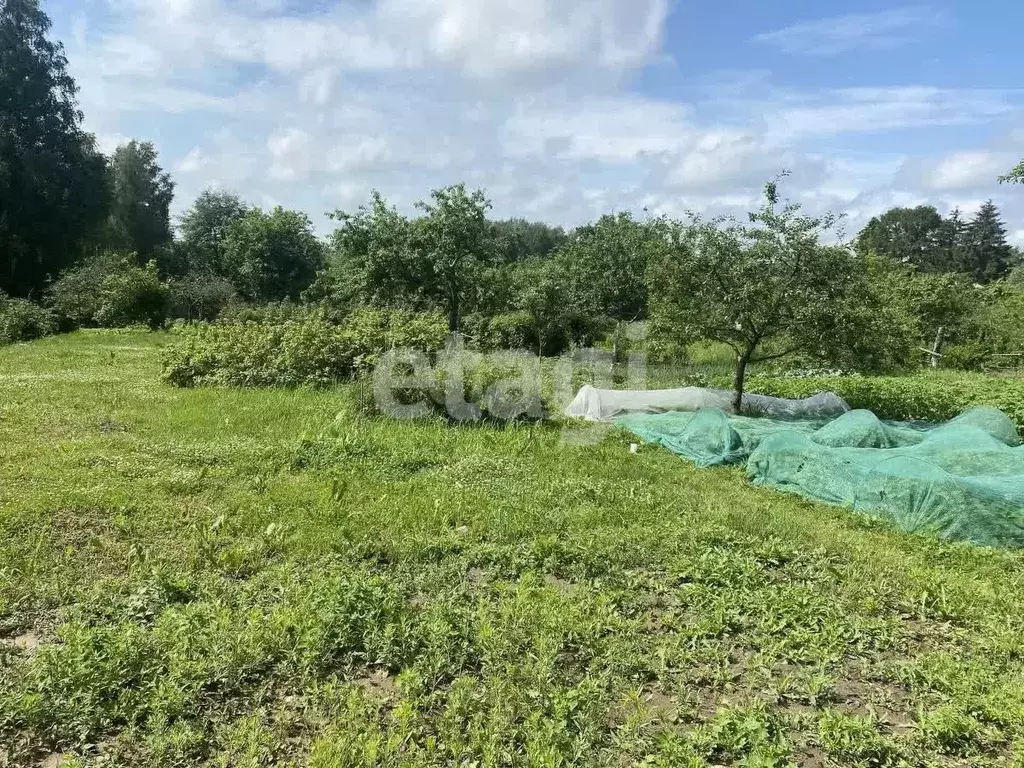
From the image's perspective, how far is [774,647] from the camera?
3.49 meters

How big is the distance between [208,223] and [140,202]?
399 centimetres

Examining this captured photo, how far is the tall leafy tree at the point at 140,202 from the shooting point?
37.4 m

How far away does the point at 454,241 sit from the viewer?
57.1 feet

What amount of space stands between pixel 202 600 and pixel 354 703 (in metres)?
1.35

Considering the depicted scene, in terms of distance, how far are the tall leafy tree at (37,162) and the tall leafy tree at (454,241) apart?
17.8m

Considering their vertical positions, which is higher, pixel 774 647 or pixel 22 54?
pixel 22 54

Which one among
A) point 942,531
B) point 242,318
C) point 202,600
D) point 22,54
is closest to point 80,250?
point 22,54

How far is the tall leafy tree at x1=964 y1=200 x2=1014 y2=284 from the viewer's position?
→ 59250 millimetres

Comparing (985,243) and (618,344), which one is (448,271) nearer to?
(618,344)

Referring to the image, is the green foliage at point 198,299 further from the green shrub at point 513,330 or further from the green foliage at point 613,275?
the green foliage at point 613,275

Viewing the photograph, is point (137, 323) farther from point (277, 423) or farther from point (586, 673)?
point (586, 673)

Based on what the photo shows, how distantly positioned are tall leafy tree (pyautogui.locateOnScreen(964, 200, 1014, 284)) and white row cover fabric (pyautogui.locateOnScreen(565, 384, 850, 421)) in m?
59.5

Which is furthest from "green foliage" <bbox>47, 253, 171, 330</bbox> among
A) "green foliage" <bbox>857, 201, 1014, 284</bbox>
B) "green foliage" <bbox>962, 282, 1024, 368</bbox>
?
"green foliage" <bbox>857, 201, 1014, 284</bbox>

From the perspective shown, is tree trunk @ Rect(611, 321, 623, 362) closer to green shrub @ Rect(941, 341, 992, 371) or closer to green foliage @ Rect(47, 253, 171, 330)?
green shrub @ Rect(941, 341, 992, 371)
